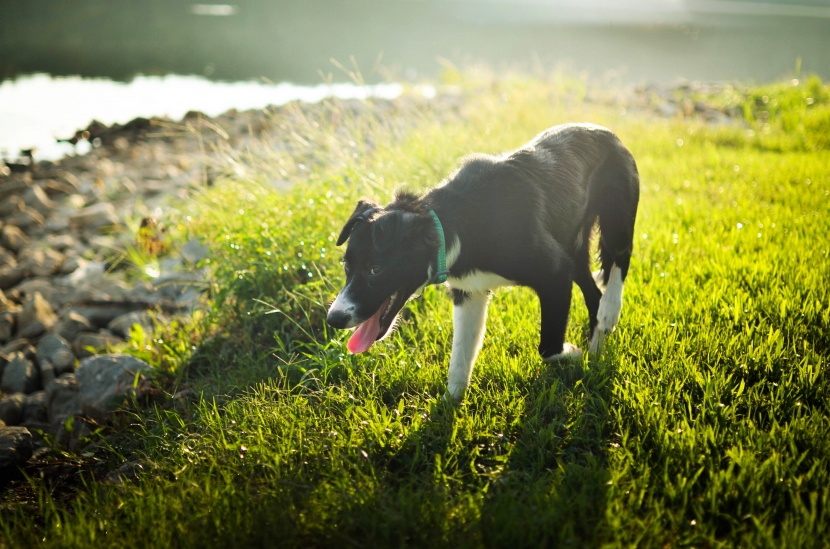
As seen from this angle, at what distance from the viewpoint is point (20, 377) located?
19.0 feet

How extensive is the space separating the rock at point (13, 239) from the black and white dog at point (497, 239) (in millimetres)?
7782

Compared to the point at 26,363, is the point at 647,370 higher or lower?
higher

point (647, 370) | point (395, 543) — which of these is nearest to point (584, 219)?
point (647, 370)

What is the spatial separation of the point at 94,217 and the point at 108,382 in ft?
18.3

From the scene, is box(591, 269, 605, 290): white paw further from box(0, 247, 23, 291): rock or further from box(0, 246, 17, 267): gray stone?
box(0, 246, 17, 267): gray stone

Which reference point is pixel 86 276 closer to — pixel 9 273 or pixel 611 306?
pixel 9 273

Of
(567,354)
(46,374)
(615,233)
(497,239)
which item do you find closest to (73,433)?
(46,374)

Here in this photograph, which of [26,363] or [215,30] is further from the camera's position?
[215,30]

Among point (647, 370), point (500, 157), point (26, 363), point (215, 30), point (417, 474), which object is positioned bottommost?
point (26, 363)

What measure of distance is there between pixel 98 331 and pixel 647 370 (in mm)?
5430

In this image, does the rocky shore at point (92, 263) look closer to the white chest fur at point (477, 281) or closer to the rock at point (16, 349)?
the rock at point (16, 349)

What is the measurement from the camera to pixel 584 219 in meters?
4.13

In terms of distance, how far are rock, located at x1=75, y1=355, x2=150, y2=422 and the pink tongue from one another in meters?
2.14

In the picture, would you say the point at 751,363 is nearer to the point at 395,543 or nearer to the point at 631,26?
the point at 395,543
